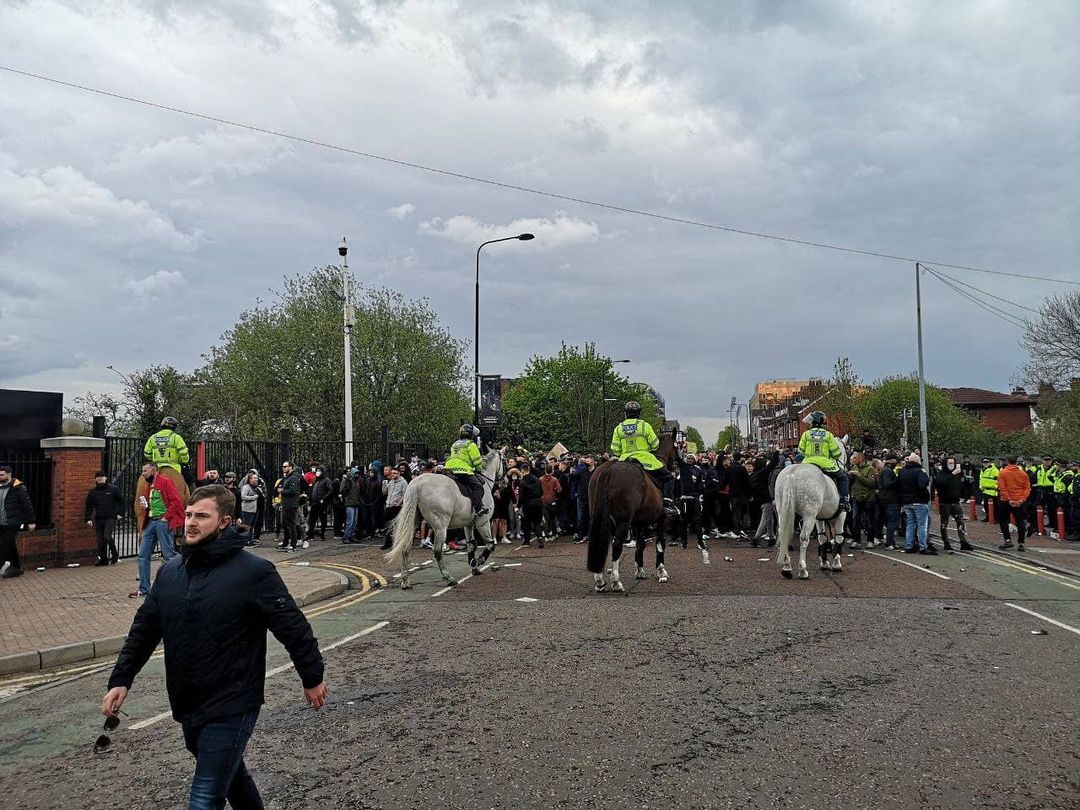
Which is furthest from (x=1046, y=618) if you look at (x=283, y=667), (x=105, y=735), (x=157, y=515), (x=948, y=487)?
(x=157, y=515)

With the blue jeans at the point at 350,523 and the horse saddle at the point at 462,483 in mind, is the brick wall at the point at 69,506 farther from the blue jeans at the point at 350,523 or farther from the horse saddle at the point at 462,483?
the horse saddle at the point at 462,483

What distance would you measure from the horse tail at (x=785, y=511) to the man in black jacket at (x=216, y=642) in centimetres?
961

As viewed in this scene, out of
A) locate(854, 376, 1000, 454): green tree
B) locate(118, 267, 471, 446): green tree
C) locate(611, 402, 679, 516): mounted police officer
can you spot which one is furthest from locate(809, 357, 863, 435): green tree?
locate(611, 402, 679, 516): mounted police officer

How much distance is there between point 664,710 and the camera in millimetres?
5656

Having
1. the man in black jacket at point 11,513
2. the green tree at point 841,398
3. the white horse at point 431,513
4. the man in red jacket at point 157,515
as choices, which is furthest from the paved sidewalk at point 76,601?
the green tree at point 841,398

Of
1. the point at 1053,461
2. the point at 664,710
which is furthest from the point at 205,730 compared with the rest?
the point at 1053,461

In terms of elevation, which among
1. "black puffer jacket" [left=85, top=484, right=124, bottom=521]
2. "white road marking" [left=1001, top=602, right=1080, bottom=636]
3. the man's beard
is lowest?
"white road marking" [left=1001, top=602, right=1080, bottom=636]

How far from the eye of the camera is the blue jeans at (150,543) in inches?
420

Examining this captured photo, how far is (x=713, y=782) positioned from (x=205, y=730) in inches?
108

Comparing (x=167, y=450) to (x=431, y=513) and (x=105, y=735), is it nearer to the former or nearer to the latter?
(x=431, y=513)

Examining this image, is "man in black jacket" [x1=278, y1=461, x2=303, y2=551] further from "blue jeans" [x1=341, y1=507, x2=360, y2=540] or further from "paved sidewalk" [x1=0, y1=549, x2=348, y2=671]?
"paved sidewalk" [x1=0, y1=549, x2=348, y2=671]

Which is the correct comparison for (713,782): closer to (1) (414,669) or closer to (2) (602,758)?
(2) (602,758)

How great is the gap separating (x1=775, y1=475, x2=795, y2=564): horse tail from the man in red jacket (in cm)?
867

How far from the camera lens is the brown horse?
10.7 meters
